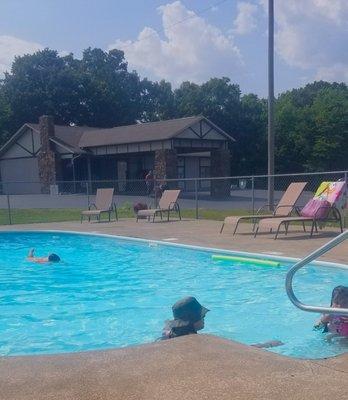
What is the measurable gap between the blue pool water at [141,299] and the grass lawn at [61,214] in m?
6.47

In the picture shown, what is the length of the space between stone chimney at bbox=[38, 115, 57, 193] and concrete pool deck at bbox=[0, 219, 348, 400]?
31541 millimetres

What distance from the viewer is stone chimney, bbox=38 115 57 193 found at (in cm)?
3462

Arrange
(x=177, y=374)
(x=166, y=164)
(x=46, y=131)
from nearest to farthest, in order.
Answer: (x=177, y=374), (x=166, y=164), (x=46, y=131)

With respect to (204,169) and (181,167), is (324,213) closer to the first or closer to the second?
(181,167)

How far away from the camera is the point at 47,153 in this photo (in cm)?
3497

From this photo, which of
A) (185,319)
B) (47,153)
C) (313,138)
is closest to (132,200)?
(47,153)

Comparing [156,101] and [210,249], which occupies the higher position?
[156,101]

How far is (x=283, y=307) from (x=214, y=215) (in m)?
11.3

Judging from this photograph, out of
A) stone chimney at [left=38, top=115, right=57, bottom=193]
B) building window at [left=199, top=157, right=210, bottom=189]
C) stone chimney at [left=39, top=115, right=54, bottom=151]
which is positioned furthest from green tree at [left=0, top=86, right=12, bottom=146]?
building window at [left=199, top=157, right=210, bottom=189]

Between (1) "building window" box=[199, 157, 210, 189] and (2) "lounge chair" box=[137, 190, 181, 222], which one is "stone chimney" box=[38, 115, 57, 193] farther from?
(2) "lounge chair" box=[137, 190, 181, 222]

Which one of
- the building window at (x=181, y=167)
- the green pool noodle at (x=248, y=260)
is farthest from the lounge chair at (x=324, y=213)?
the building window at (x=181, y=167)

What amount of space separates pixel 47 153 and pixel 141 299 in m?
Result: 28.0

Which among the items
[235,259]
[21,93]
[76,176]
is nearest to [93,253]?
[235,259]

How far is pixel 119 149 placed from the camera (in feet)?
108
